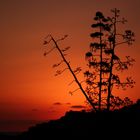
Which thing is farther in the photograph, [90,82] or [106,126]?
[90,82]

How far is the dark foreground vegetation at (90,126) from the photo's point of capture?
31.2 meters

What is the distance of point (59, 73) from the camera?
37.8m

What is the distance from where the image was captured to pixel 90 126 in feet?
113

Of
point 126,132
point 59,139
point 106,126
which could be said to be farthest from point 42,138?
point 126,132

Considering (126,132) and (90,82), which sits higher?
(90,82)

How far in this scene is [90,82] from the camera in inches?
1613

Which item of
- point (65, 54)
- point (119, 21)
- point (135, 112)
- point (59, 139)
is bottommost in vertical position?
point (59, 139)

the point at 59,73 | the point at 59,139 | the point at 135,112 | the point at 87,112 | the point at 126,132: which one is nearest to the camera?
the point at 126,132

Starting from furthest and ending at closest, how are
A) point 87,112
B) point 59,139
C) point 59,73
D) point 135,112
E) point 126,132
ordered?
point 87,112
point 59,73
point 135,112
point 59,139
point 126,132

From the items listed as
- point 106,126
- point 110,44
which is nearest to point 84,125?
point 106,126

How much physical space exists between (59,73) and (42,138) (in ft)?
22.4

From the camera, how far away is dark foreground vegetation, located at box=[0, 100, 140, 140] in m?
31.2

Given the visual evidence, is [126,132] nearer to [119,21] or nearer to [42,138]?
[42,138]

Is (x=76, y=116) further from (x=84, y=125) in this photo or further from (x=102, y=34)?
(x=102, y=34)
